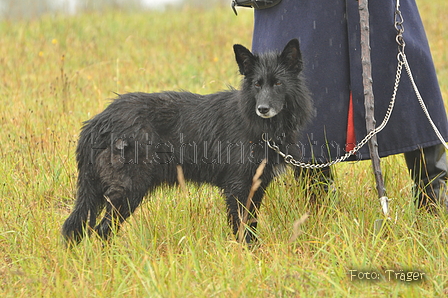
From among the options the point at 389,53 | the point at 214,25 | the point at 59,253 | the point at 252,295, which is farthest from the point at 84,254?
the point at 214,25

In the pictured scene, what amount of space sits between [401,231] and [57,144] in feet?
11.7

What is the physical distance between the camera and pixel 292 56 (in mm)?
3080

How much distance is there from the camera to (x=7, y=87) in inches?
264

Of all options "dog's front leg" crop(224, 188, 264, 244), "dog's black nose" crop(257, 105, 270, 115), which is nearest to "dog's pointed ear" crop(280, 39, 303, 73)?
"dog's black nose" crop(257, 105, 270, 115)

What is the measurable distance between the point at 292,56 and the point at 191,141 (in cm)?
97

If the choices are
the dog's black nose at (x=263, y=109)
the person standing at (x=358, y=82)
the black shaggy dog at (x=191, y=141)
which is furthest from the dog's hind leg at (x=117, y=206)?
the person standing at (x=358, y=82)

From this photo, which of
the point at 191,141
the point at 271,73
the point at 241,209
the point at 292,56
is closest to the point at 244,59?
the point at 271,73

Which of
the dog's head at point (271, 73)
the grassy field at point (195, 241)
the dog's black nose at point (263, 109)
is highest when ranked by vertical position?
the dog's head at point (271, 73)

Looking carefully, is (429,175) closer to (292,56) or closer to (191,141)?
(292,56)

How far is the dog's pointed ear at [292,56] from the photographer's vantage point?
118 inches

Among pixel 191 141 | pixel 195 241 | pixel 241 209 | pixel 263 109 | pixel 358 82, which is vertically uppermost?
pixel 358 82

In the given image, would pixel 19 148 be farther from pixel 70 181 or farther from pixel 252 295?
pixel 252 295

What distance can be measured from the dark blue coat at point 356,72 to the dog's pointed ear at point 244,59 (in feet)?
1.33

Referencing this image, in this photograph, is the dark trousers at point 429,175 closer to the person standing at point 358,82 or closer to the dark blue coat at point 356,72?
the person standing at point 358,82
